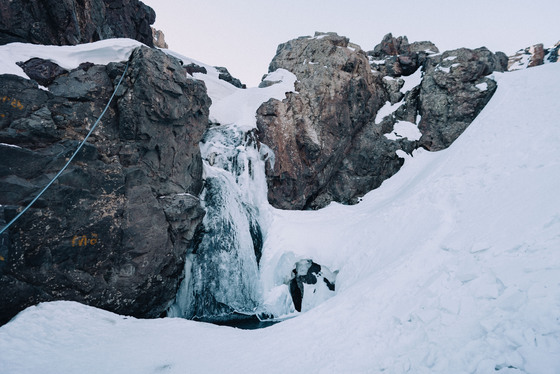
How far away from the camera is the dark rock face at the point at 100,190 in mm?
6988

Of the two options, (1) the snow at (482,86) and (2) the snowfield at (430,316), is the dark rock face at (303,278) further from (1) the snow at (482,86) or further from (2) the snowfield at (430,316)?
(1) the snow at (482,86)

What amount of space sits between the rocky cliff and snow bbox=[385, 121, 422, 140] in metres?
0.11

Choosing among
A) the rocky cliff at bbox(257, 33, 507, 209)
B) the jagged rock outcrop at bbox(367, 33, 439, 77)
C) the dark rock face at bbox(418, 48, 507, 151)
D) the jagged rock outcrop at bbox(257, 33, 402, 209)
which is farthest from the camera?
the jagged rock outcrop at bbox(367, 33, 439, 77)

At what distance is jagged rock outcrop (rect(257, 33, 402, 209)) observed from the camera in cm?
1741

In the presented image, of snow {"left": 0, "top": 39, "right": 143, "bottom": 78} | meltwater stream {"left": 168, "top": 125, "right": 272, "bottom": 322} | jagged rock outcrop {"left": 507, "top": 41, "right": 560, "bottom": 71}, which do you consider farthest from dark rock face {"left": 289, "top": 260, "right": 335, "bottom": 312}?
jagged rock outcrop {"left": 507, "top": 41, "right": 560, "bottom": 71}

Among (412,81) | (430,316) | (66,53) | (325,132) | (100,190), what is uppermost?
(412,81)

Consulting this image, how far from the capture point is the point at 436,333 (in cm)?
418

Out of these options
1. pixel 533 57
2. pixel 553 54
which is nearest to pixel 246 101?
pixel 553 54

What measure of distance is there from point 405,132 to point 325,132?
6.18m

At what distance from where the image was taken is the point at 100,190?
8438 mm

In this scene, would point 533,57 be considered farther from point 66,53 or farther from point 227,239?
point 66,53

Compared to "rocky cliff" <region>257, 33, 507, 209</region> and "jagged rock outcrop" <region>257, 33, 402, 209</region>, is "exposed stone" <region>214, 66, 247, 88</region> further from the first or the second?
"jagged rock outcrop" <region>257, 33, 402, 209</region>

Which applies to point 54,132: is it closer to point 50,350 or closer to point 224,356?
point 50,350

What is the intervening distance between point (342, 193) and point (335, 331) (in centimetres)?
1348
